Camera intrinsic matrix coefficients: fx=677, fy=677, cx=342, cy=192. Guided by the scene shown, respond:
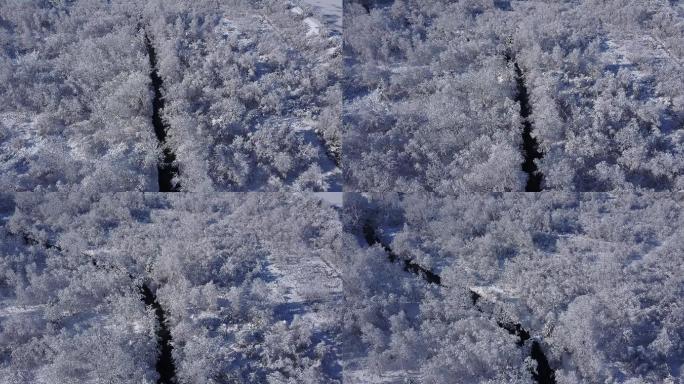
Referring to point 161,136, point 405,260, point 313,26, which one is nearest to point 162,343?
point 405,260

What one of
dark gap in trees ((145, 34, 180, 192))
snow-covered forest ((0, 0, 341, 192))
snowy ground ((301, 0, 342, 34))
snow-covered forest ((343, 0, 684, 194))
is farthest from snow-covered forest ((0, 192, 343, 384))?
snowy ground ((301, 0, 342, 34))

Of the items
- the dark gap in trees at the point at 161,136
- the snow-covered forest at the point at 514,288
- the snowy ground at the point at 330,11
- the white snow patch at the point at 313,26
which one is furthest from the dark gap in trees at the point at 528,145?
the dark gap in trees at the point at 161,136

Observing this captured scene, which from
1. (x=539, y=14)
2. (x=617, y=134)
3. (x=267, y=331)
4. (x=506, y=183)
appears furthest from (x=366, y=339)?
(x=539, y=14)

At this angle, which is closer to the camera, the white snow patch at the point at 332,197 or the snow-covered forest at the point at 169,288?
the snow-covered forest at the point at 169,288

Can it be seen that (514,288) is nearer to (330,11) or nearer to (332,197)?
(332,197)

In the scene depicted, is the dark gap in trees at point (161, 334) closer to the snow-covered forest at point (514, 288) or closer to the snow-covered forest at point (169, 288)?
the snow-covered forest at point (169, 288)
